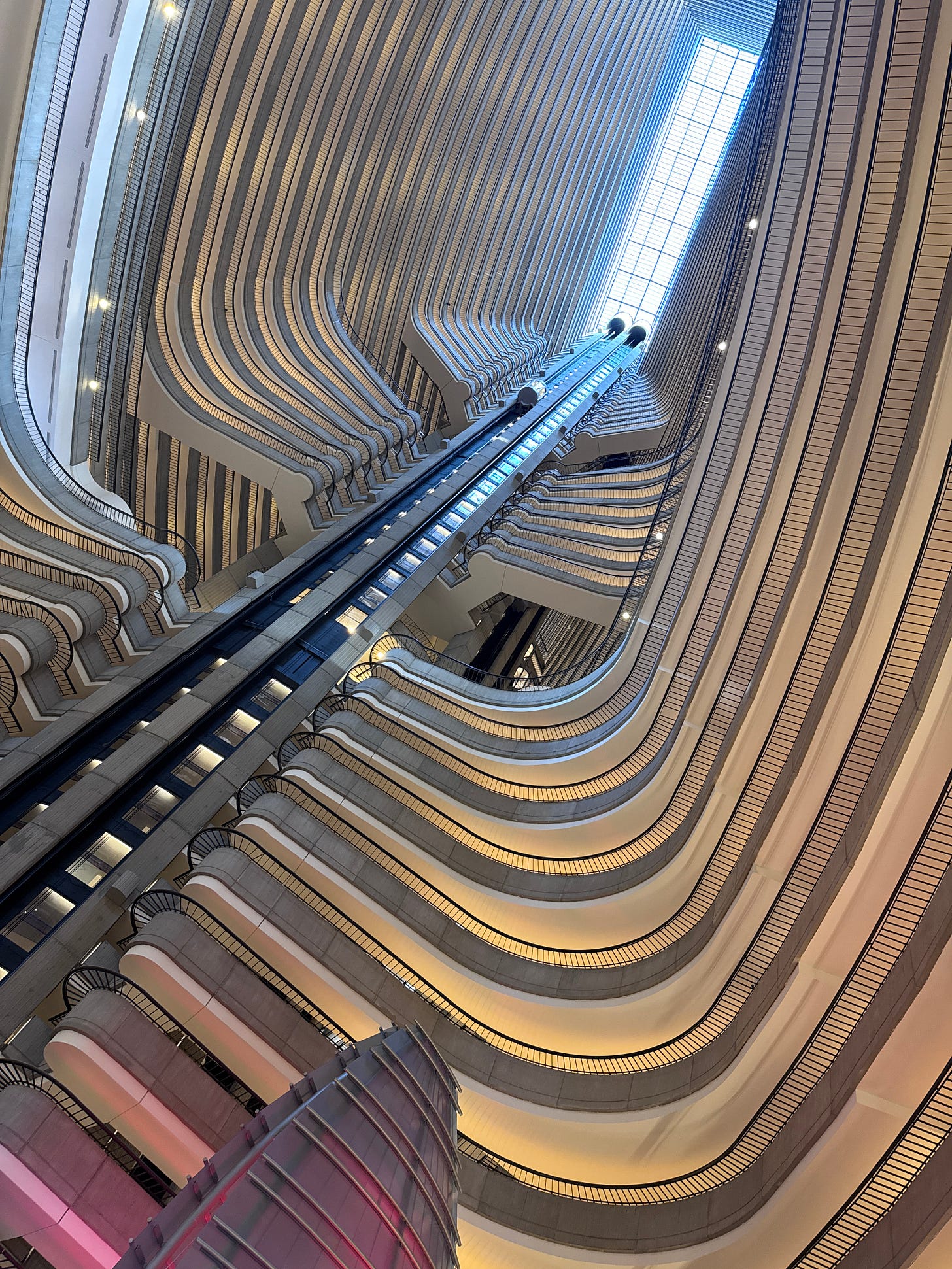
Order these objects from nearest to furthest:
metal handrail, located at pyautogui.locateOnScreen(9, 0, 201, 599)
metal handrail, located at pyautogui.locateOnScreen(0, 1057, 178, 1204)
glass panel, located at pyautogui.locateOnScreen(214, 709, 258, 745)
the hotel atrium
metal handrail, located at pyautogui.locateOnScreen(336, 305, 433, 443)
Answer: the hotel atrium < metal handrail, located at pyautogui.locateOnScreen(0, 1057, 178, 1204) < glass panel, located at pyautogui.locateOnScreen(214, 709, 258, 745) < metal handrail, located at pyautogui.locateOnScreen(9, 0, 201, 599) < metal handrail, located at pyautogui.locateOnScreen(336, 305, 433, 443)

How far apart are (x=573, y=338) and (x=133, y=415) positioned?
33.2 metres

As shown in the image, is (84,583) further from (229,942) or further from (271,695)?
(229,942)

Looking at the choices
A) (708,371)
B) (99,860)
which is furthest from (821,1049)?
(708,371)

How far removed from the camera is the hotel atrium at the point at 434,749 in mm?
7426

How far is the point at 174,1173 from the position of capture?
8.53 meters

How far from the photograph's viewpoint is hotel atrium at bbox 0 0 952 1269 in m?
7.43

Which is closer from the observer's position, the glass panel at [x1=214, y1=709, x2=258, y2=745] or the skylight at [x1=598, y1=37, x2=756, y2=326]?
the glass panel at [x1=214, y1=709, x2=258, y2=745]

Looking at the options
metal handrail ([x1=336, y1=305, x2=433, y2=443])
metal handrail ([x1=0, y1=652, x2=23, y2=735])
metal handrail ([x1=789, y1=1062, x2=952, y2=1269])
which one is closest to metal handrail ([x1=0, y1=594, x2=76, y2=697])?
metal handrail ([x1=0, y1=652, x2=23, y2=735])

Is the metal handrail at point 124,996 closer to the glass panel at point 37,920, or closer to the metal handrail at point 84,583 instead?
the glass panel at point 37,920

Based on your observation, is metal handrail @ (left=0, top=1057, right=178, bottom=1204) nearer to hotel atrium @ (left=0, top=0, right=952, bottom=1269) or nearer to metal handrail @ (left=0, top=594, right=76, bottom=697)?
hotel atrium @ (left=0, top=0, right=952, bottom=1269)

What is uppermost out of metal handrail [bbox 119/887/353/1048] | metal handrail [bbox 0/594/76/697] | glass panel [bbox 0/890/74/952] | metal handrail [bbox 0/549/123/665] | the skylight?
the skylight

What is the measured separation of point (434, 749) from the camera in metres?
13.9

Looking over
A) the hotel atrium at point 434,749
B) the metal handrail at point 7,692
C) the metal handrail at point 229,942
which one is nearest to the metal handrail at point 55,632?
the hotel atrium at point 434,749

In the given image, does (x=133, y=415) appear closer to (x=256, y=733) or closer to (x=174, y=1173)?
(x=256, y=733)
